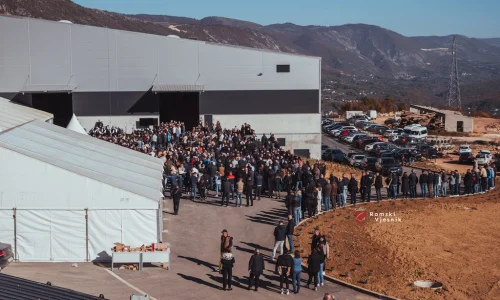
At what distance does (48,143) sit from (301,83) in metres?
23.5

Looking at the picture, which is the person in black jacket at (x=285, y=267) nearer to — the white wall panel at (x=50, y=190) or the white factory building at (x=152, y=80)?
the white wall panel at (x=50, y=190)

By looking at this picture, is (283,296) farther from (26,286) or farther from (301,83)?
(301,83)

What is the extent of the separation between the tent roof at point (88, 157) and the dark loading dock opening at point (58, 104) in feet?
53.0

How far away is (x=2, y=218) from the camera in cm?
2072

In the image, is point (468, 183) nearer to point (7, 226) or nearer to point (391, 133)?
point (7, 226)

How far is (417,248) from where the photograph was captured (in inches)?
902

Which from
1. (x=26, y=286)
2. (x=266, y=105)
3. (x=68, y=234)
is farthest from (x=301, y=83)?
(x=26, y=286)

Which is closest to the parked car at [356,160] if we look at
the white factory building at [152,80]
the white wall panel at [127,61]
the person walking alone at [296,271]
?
the white factory building at [152,80]

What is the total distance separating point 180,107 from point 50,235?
25630 millimetres

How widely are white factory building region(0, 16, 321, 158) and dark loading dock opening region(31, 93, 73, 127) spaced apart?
2.4 inches

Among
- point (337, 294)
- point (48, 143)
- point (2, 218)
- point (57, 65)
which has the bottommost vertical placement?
point (337, 294)

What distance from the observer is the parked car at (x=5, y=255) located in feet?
63.0

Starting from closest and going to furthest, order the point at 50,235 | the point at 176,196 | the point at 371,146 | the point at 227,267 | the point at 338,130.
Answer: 1. the point at 227,267
2. the point at 50,235
3. the point at 176,196
4. the point at 371,146
5. the point at 338,130

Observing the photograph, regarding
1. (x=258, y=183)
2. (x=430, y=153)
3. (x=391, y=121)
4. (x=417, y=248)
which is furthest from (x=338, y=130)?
(x=417, y=248)
